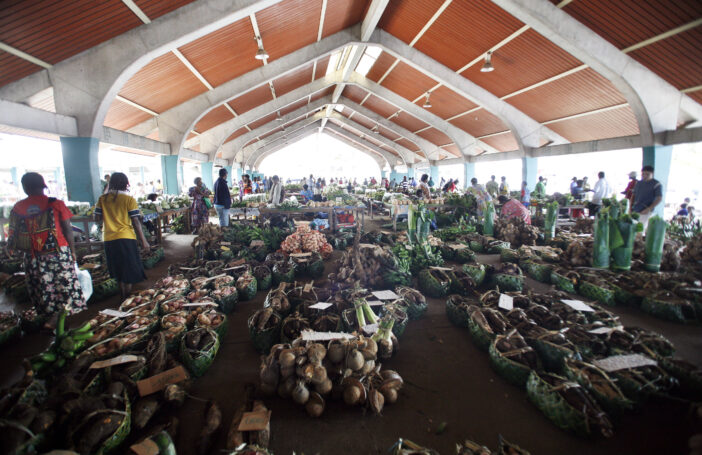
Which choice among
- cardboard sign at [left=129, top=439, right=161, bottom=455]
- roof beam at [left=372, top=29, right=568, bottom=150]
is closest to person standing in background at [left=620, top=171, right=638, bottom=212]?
roof beam at [left=372, top=29, right=568, bottom=150]

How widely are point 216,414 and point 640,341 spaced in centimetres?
321

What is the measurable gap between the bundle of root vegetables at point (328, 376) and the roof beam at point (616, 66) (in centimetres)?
897

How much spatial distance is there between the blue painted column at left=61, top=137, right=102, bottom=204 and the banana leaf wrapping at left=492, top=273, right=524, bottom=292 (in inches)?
350

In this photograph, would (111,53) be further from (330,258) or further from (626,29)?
(626,29)

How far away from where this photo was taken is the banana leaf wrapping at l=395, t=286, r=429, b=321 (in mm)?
3371

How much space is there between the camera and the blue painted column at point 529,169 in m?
14.2

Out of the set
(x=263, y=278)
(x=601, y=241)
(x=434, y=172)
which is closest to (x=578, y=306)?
(x=601, y=241)

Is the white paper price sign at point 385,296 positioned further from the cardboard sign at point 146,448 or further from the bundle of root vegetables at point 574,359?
the cardboard sign at point 146,448

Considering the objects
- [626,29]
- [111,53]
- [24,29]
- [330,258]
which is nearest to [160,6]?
[111,53]

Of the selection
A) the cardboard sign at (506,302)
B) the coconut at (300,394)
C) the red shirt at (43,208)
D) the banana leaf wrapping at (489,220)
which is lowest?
the coconut at (300,394)

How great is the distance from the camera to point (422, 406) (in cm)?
217

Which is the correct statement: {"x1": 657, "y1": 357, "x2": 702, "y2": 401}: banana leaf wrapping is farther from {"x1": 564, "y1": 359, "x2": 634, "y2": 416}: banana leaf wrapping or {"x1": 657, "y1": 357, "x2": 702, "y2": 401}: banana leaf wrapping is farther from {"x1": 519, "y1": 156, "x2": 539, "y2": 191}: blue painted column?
{"x1": 519, "y1": 156, "x2": 539, "y2": 191}: blue painted column

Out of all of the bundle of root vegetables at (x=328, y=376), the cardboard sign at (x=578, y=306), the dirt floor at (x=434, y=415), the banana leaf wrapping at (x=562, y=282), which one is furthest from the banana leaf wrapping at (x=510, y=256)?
the bundle of root vegetables at (x=328, y=376)

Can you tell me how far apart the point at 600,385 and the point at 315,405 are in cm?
191
